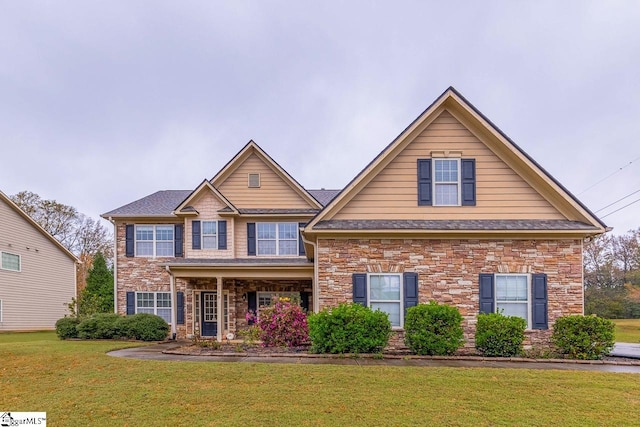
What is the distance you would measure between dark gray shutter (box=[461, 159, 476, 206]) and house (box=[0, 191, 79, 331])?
23862 millimetres

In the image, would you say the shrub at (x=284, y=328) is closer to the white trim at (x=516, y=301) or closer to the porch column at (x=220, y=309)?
the porch column at (x=220, y=309)

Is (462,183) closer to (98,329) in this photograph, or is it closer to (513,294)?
(513,294)

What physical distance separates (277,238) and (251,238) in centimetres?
114

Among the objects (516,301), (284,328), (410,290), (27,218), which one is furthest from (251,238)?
(27,218)

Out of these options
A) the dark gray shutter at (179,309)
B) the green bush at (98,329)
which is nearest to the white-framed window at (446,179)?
the dark gray shutter at (179,309)

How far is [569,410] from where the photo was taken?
597 cm

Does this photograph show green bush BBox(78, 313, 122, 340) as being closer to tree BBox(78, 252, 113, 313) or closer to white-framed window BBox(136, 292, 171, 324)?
white-framed window BBox(136, 292, 171, 324)

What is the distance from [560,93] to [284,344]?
23.0 metres

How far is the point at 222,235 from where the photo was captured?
17.2 m

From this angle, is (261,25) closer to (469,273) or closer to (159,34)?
(159,34)

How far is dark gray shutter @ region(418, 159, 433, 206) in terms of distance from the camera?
12.2m

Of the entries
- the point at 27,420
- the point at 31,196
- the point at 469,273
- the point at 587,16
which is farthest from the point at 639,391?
the point at 31,196

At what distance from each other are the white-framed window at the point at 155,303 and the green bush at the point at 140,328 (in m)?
2.24

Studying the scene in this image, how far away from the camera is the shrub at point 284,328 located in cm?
1195
